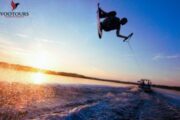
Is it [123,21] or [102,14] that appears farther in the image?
[123,21]

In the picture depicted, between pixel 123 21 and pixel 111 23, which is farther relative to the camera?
pixel 123 21

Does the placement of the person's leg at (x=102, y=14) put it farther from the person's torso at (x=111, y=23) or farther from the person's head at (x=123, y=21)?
the person's head at (x=123, y=21)

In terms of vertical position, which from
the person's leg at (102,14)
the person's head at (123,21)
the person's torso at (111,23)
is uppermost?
the person's leg at (102,14)

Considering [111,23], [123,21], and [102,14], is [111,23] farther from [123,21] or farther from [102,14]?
[123,21]

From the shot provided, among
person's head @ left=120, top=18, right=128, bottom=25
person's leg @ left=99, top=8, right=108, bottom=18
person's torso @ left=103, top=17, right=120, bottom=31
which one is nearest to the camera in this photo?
person's torso @ left=103, top=17, right=120, bottom=31

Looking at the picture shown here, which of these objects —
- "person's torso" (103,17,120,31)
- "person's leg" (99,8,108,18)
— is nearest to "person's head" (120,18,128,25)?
"person's torso" (103,17,120,31)

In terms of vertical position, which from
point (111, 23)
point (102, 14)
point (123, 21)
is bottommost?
point (111, 23)

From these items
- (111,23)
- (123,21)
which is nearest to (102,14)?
(111,23)

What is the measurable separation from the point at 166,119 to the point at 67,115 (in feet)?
22.7

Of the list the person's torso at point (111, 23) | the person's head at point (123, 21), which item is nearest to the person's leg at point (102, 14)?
the person's torso at point (111, 23)

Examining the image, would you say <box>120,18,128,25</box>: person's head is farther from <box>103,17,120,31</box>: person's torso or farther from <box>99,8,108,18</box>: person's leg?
<box>99,8,108,18</box>: person's leg

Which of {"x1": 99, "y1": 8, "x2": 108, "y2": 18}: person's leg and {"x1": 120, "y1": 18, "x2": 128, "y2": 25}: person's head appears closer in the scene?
{"x1": 99, "y1": 8, "x2": 108, "y2": 18}: person's leg

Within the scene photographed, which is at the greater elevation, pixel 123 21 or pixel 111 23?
pixel 123 21

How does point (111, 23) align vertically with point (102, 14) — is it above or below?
below
